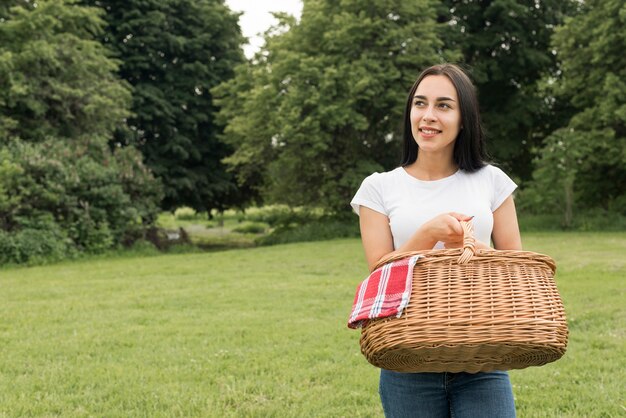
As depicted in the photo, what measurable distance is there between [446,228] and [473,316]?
0.33 meters

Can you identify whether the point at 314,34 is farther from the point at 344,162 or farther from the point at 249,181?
the point at 249,181

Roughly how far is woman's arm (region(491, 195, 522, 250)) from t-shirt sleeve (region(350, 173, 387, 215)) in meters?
0.45

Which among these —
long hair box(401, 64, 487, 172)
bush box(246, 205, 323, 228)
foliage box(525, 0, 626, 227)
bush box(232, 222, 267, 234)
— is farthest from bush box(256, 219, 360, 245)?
long hair box(401, 64, 487, 172)

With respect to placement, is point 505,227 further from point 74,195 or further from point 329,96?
point 329,96

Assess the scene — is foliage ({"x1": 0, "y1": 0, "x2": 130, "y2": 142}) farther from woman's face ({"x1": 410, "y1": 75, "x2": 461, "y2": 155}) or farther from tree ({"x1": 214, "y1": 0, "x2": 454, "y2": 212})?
woman's face ({"x1": 410, "y1": 75, "x2": 461, "y2": 155})

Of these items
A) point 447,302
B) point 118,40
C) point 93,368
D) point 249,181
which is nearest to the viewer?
point 447,302

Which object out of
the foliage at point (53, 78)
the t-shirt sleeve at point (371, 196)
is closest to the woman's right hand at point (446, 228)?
the t-shirt sleeve at point (371, 196)

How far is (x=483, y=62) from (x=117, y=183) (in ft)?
50.7

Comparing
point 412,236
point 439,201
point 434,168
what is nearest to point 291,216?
point 434,168

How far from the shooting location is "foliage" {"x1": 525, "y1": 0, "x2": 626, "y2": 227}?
2134 cm

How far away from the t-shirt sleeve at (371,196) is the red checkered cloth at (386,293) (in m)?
0.36

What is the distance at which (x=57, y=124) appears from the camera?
2042 cm

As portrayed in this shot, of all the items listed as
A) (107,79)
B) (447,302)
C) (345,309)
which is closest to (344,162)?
(107,79)

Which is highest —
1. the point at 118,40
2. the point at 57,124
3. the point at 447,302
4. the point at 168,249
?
the point at 118,40
